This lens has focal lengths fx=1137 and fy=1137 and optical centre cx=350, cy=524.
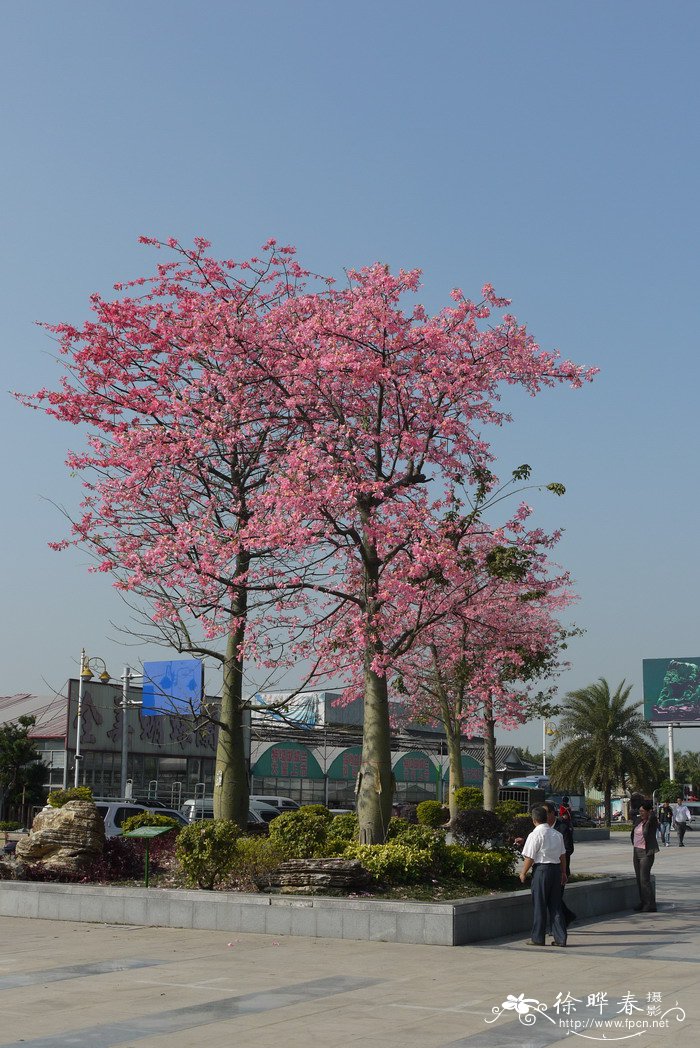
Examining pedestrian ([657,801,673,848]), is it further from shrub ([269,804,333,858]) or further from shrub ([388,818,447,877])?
shrub ([269,804,333,858])

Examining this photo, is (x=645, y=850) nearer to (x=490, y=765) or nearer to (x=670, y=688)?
(x=490, y=765)

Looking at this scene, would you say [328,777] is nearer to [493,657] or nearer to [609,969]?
[493,657]

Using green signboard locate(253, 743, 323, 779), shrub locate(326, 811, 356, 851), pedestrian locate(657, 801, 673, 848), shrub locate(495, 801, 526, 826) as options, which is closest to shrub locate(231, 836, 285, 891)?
shrub locate(326, 811, 356, 851)

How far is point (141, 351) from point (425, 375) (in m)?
5.67

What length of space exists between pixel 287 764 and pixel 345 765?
384cm

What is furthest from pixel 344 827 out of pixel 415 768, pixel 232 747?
pixel 415 768

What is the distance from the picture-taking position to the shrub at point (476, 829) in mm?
17953

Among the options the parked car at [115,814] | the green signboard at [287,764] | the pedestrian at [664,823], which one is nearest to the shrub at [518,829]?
the parked car at [115,814]

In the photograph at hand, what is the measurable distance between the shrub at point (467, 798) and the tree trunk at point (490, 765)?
3.18 ft

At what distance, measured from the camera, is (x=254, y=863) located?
1595 cm

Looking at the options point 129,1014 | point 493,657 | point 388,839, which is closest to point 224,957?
point 129,1014

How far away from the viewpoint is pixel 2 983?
10727 mm

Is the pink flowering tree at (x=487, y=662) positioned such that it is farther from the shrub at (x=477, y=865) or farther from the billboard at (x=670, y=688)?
the billboard at (x=670, y=688)

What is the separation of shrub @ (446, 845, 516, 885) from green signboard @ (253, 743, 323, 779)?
39.1 m
